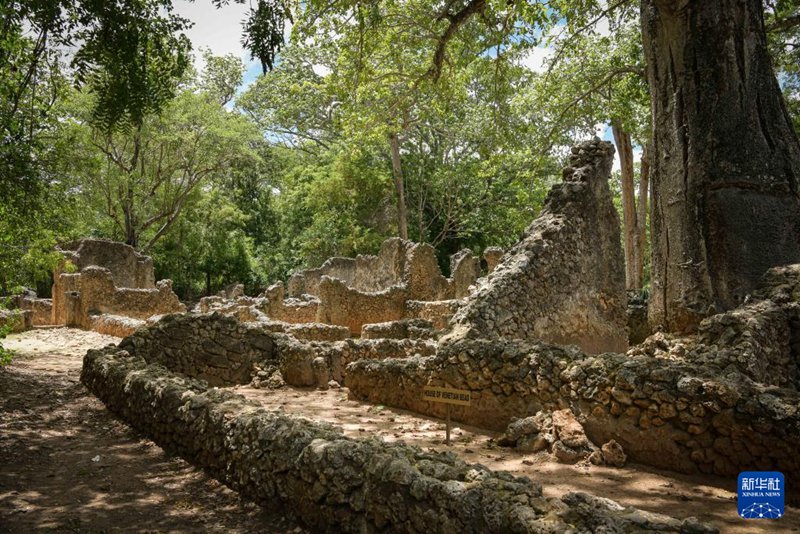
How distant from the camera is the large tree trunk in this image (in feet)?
25.1

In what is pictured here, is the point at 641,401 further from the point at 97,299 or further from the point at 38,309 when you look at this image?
the point at 38,309

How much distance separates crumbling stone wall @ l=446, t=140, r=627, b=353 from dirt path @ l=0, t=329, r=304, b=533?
4.06 metres

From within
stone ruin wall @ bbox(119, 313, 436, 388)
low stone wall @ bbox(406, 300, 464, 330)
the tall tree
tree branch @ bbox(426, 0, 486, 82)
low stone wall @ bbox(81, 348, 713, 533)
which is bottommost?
low stone wall @ bbox(81, 348, 713, 533)

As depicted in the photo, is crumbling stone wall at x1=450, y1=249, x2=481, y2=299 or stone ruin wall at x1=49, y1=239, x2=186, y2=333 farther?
crumbling stone wall at x1=450, y1=249, x2=481, y2=299

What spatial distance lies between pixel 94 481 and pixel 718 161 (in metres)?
8.08

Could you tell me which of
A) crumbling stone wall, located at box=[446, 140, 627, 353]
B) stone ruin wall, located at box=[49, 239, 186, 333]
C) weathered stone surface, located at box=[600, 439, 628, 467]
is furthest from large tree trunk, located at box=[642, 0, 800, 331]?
stone ruin wall, located at box=[49, 239, 186, 333]

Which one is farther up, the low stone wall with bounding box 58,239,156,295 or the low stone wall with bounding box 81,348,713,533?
the low stone wall with bounding box 58,239,156,295

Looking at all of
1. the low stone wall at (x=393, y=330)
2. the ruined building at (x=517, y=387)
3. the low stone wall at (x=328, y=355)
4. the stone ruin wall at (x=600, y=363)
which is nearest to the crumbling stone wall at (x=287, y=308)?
the low stone wall at (x=393, y=330)

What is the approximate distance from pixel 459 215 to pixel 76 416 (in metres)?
25.6

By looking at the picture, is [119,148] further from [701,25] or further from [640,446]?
[640,446]

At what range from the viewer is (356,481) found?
3.74 m

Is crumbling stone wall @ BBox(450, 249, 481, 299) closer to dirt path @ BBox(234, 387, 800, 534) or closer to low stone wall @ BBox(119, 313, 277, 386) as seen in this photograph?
low stone wall @ BBox(119, 313, 277, 386)

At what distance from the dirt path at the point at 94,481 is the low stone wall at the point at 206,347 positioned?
1.38m

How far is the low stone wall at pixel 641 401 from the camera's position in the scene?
4.42m
